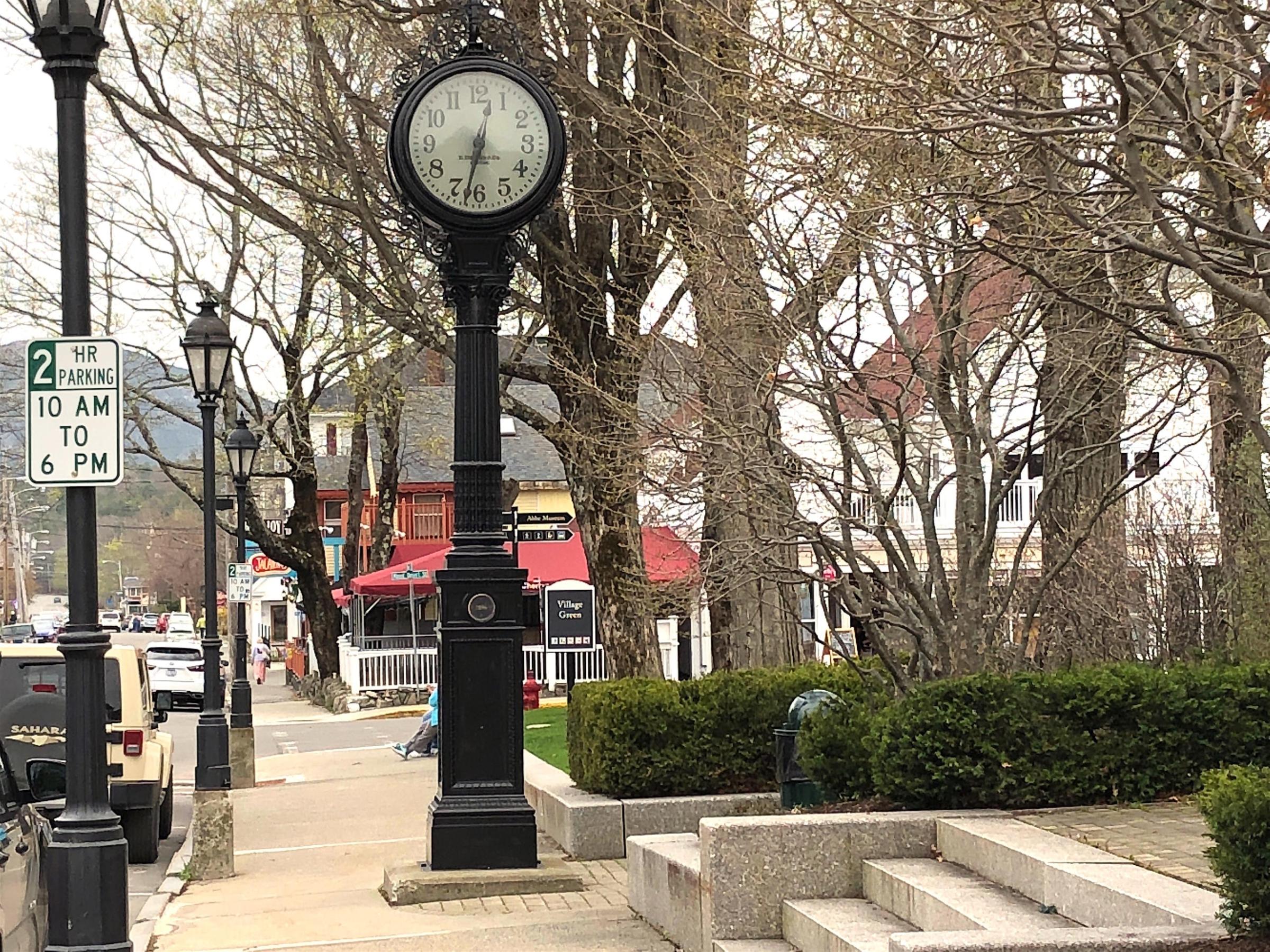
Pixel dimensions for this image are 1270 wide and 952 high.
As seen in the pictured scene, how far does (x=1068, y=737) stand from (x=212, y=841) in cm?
774

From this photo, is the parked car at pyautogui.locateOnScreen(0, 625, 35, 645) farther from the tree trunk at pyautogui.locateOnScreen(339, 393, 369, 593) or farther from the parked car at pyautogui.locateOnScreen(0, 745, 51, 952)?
the parked car at pyautogui.locateOnScreen(0, 745, 51, 952)

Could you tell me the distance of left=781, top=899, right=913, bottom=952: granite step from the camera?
24.5ft

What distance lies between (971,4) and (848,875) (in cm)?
430

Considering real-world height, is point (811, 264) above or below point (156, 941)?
above

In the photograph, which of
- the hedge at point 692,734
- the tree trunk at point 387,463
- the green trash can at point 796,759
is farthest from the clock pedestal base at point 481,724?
the tree trunk at point 387,463

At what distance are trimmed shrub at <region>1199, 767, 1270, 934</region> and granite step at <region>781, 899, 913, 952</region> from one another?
1.57m

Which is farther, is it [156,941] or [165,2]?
[165,2]

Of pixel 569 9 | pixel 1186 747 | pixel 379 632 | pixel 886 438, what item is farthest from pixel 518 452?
pixel 1186 747

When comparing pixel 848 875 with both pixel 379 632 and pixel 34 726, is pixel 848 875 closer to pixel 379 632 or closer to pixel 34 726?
pixel 34 726

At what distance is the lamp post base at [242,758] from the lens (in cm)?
2305

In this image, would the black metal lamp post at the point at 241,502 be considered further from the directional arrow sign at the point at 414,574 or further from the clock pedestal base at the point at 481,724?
the clock pedestal base at the point at 481,724

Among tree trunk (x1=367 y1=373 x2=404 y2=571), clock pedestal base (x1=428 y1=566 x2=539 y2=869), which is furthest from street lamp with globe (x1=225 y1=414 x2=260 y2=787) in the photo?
clock pedestal base (x1=428 y1=566 x2=539 y2=869)

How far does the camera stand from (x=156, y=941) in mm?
11000

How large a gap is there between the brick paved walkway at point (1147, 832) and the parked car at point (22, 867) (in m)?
4.80
